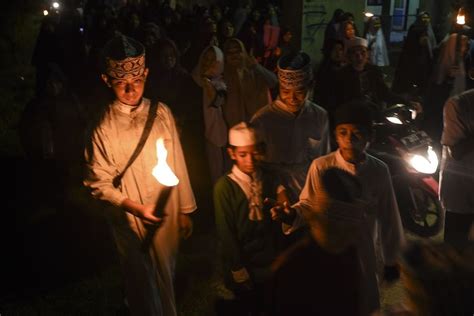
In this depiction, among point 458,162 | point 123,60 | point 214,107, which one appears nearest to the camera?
point 123,60

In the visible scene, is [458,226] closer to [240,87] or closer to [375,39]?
[240,87]

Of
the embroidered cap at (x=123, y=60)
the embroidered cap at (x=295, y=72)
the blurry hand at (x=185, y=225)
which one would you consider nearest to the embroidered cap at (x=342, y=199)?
the blurry hand at (x=185, y=225)

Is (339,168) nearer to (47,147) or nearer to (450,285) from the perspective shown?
(450,285)

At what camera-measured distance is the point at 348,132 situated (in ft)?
12.9

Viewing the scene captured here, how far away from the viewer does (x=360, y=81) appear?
707 cm

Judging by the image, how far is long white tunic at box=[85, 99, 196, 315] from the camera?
13.3 ft

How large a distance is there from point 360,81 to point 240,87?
1408mm

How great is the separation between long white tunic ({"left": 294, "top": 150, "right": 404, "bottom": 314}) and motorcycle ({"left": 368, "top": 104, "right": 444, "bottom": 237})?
2.38 metres

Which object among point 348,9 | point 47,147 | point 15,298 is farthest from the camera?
point 348,9

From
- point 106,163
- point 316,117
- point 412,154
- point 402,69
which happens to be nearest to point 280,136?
point 316,117

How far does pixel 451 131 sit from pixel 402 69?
23.5 feet

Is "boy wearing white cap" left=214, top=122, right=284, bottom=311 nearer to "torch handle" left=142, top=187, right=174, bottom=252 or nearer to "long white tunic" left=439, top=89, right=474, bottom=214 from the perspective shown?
"torch handle" left=142, top=187, right=174, bottom=252

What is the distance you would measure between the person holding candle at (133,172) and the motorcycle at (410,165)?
285 cm

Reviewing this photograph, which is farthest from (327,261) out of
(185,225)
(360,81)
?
(360,81)
